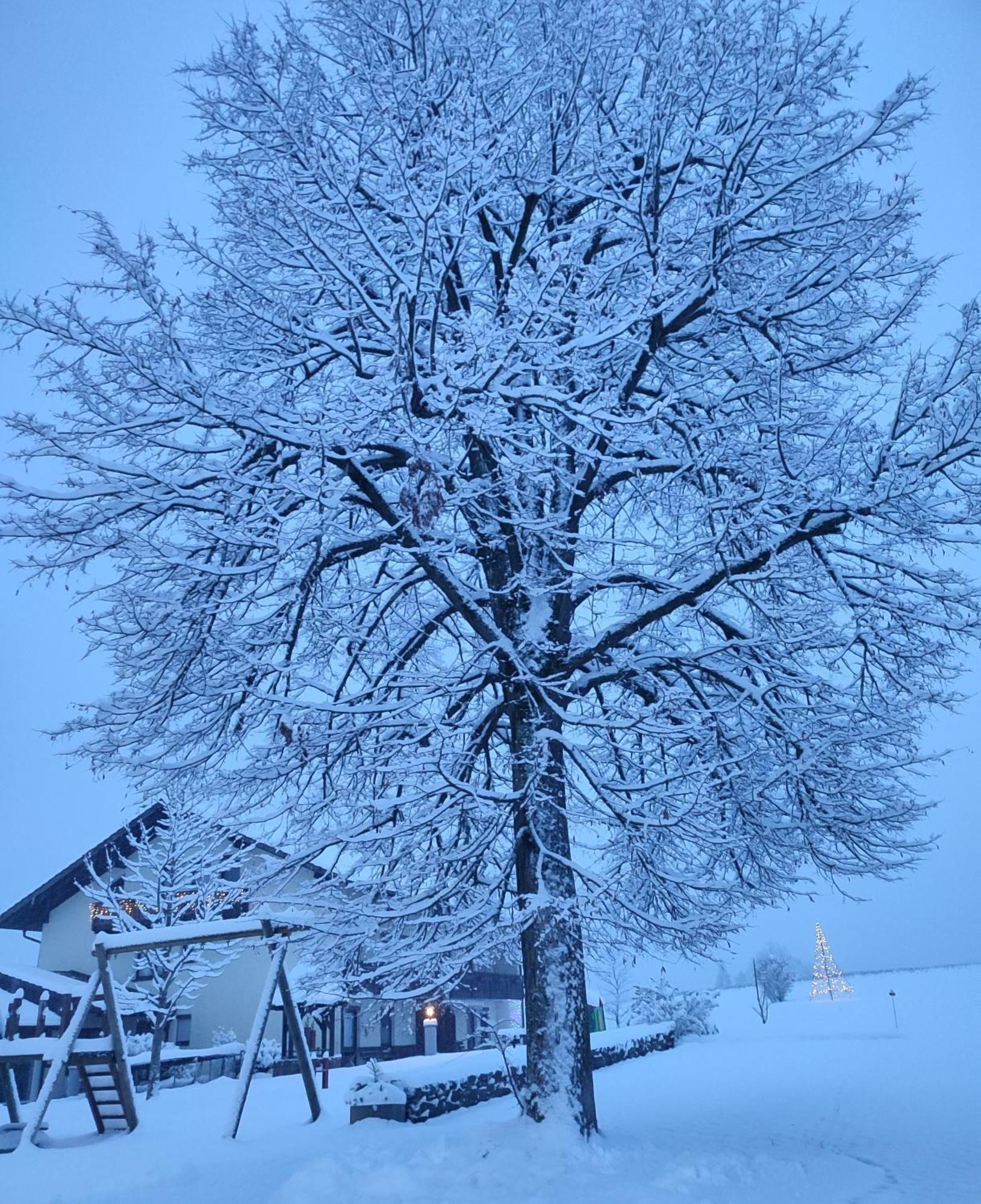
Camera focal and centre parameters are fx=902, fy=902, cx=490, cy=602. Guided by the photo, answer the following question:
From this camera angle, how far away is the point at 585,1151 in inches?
274

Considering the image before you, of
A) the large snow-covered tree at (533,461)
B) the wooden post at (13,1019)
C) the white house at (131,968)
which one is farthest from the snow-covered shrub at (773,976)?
the large snow-covered tree at (533,461)

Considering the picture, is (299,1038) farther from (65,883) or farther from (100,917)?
(65,883)

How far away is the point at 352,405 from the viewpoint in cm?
766

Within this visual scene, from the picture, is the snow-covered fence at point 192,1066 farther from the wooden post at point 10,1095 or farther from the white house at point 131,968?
the wooden post at point 10,1095

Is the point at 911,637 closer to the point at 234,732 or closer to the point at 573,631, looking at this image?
the point at 573,631

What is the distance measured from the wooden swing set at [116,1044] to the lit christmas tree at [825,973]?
53124mm

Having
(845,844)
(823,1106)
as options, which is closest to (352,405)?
(845,844)

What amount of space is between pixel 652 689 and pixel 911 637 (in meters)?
2.76

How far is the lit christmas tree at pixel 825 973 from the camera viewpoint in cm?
5631

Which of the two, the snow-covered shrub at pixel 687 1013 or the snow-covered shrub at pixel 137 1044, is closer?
the snow-covered shrub at pixel 137 1044

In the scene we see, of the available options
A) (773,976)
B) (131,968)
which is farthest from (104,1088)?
(773,976)

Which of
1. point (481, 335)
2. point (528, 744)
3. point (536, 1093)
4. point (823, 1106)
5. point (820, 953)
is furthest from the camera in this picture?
point (820, 953)

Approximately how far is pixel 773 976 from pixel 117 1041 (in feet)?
184

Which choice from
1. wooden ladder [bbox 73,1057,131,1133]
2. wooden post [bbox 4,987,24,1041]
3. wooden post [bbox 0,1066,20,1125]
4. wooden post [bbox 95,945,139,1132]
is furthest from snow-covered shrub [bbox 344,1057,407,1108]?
wooden post [bbox 4,987,24,1041]
